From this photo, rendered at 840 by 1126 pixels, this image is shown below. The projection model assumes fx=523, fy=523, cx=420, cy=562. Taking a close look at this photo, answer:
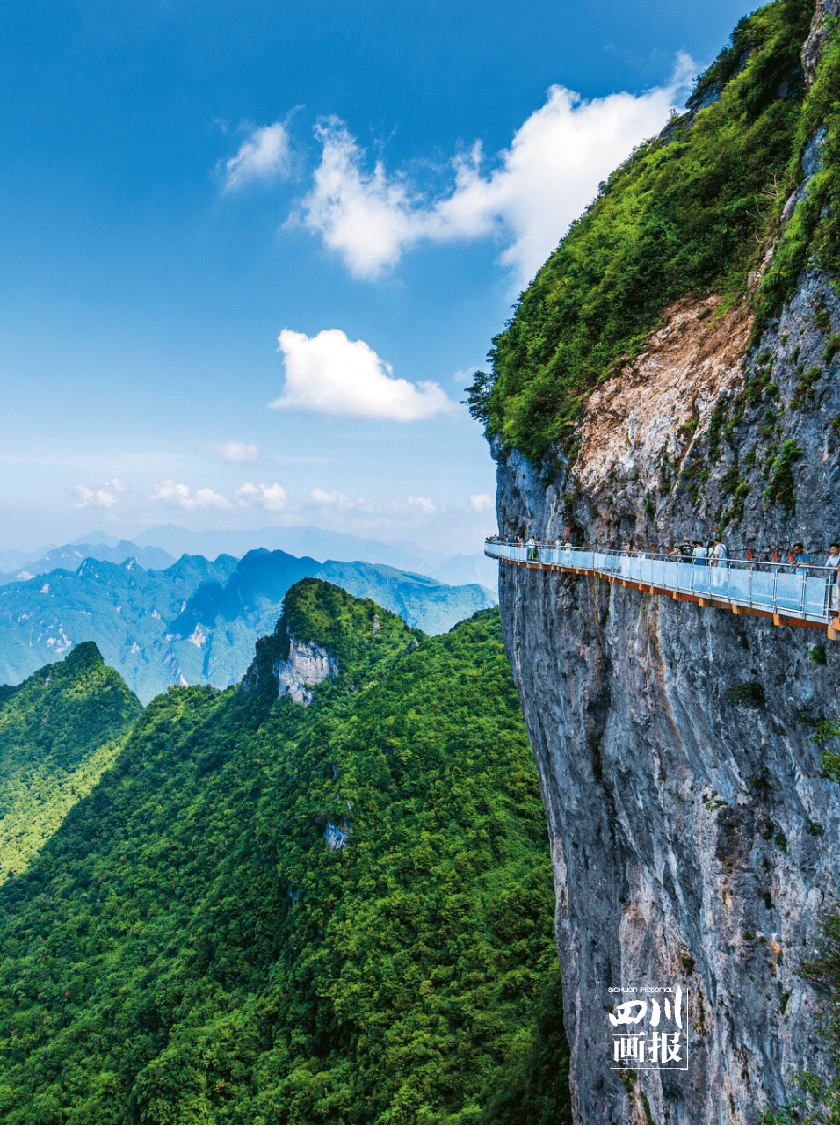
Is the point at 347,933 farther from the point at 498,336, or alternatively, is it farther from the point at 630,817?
the point at 498,336

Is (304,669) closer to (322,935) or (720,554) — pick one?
(322,935)

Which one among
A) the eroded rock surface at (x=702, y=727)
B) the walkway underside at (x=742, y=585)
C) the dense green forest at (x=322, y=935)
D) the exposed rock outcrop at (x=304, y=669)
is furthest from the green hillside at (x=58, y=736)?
the walkway underside at (x=742, y=585)

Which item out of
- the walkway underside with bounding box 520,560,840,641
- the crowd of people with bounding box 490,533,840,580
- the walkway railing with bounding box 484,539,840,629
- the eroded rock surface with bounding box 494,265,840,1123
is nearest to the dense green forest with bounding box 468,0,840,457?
the eroded rock surface with bounding box 494,265,840,1123

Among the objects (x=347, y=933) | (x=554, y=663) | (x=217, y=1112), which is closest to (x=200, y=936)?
(x=217, y=1112)

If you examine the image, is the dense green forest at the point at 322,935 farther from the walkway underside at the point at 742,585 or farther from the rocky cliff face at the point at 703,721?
the walkway underside at the point at 742,585

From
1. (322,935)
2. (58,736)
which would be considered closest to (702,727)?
(322,935)
